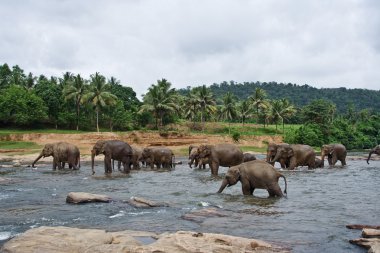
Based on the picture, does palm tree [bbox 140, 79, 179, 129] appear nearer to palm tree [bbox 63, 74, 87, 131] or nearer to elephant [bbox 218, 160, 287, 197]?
palm tree [bbox 63, 74, 87, 131]

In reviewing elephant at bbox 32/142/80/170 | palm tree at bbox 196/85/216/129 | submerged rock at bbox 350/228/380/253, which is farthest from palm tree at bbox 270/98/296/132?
submerged rock at bbox 350/228/380/253

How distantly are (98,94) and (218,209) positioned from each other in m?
58.7

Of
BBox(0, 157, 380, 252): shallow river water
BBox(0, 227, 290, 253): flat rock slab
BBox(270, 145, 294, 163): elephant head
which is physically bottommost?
BBox(0, 157, 380, 252): shallow river water

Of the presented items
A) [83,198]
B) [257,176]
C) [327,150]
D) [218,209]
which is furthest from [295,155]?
[83,198]

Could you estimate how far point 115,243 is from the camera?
8.69m

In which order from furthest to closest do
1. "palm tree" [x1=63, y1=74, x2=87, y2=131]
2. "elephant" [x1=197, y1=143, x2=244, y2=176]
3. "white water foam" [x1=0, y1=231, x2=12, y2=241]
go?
"palm tree" [x1=63, y1=74, x2=87, y2=131] → "elephant" [x1=197, y1=143, x2=244, y2=176] → "white water foam" [x1=0, y1=231, x2=12, y2=241]

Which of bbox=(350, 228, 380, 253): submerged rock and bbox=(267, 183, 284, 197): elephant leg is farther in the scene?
bbox=(267, 183, 284, 197): elephant leg

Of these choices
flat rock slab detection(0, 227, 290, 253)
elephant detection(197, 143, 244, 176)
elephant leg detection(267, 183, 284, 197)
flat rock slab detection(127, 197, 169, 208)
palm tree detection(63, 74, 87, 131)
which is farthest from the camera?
palm tree detection(63, 74, 87, 131)

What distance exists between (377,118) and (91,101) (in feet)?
185

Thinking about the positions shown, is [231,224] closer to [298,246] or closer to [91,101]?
[298,246]

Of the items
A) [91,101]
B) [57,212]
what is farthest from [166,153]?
[91,101]

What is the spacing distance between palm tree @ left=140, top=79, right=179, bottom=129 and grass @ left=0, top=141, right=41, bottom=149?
69.3 ft

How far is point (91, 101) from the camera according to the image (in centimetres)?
7181

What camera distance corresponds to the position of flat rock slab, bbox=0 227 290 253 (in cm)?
802
